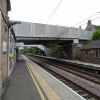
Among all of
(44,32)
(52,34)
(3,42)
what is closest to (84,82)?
(3,42)

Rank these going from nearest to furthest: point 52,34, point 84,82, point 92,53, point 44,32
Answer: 1. point 84,82
2. point 92,53
3. point 44,32
4. point 52,34

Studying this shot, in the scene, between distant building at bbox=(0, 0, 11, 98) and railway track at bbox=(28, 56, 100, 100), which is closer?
distant building at bbox=(0, 0, 11, 98)

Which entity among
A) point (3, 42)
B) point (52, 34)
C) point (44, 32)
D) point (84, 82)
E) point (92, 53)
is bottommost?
point (84, 82)

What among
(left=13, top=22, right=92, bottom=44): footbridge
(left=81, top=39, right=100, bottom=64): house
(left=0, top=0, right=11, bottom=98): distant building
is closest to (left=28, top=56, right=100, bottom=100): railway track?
(left=0, top=0, right=11, bottom=98): distant building

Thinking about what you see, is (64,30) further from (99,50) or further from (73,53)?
(99,50)

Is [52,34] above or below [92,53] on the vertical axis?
above

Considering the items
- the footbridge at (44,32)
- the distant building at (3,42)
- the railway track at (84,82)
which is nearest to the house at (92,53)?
the footbridge at (44,32)

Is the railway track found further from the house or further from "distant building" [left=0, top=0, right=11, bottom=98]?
the house

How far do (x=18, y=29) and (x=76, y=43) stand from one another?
1609 centimetres

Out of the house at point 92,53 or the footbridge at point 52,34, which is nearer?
the house at point 92,53

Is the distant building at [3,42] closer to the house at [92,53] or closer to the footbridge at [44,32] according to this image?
the house at [92,53]

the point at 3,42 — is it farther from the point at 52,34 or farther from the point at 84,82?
the point at 52,34

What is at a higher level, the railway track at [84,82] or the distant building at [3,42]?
the distant building at [3,42]

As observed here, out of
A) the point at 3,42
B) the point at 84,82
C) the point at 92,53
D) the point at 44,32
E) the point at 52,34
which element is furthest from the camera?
the point at 52,34
